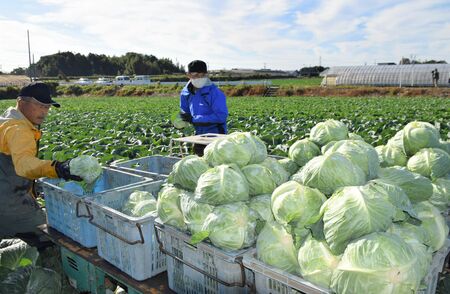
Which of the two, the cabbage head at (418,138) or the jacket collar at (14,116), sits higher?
the jacket collar at (14,116)

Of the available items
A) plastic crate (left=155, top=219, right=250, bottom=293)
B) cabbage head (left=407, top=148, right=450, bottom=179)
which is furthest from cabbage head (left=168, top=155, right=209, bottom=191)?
cabbage head (left=407, top=148, right=450, bottom=179)

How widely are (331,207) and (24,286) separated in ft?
8.14

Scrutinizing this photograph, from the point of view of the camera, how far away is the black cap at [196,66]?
17.0 feet

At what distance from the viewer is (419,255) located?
5.62ft

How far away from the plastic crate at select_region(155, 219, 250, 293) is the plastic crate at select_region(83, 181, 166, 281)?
182 mm

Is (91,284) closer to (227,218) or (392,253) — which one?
(227,218)

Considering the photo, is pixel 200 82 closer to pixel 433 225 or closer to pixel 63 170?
pixel 63 170

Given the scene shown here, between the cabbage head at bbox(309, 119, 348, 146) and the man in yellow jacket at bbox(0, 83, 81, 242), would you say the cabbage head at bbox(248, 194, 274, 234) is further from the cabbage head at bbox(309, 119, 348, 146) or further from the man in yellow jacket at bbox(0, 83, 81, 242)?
the man in yellow jacket at bbox(0, 83, 81, 242)

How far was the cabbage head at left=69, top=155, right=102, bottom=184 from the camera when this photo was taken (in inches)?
148

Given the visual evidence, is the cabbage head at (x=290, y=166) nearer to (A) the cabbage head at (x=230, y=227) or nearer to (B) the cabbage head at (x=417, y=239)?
(A) the cabbage head at (x=230, y=227)

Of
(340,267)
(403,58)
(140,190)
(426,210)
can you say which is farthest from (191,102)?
(403,58)

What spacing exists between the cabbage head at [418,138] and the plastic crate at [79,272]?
314 centimetres

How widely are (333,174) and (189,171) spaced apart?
106 centimetres

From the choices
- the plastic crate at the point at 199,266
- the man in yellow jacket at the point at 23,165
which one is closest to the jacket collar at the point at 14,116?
the man in yellow jacket at the point at 23,165
